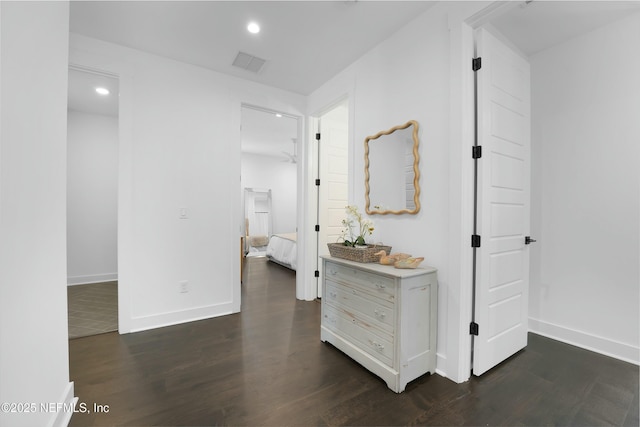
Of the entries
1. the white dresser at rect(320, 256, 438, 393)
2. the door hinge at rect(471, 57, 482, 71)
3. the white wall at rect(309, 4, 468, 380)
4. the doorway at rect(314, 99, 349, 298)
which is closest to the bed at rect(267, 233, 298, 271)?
the doorway at rect(314, 99, 349, 298)

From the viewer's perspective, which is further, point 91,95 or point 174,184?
point 91,95

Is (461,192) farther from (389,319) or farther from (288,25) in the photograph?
(288,25)

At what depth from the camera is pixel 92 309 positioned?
322cm

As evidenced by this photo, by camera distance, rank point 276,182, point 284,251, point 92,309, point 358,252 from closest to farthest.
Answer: point 358,252
point 92,309
point 284,251
point 276,182

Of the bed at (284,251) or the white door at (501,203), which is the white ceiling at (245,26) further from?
the bed at (284,251)

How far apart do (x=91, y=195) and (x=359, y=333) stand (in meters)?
4.84

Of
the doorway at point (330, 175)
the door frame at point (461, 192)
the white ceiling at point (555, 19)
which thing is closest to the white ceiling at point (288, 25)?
the white ceiling at point (555, 19)

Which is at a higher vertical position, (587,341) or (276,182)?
(276,182)

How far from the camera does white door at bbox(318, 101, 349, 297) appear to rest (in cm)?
368

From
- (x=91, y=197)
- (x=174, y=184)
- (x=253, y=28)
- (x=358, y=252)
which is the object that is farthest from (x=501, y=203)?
(x=91, y=197)

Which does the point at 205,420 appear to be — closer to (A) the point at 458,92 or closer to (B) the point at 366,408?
(B) the point at 366,408

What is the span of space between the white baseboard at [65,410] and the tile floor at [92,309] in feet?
3.85

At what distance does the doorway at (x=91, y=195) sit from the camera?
420cm

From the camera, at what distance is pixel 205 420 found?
149 centimetres
